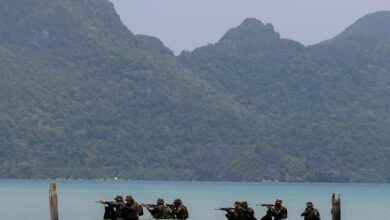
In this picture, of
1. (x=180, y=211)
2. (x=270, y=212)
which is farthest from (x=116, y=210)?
(x=270, y=212)

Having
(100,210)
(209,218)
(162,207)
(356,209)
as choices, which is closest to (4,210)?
(100,210)

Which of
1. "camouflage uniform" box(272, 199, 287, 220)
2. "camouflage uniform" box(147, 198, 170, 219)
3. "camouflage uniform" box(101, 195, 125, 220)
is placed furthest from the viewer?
"camouflage uniform" box(147, 198, 170, 219)

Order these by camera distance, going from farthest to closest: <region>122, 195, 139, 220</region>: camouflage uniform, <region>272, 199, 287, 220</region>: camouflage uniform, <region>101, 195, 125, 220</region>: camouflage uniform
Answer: <region>101, 195, 125, 220</region>: camouflage uniform → <region>272, 199, 287, 220</region>: camouflage uniform → <region>122, 195, 139, 220</region>: camouflage uniform

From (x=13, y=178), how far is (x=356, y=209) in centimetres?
12547

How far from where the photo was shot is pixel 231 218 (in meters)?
32.0

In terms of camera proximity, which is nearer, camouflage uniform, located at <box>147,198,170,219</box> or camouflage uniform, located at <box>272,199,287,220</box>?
camouflage uniform, located at <box>272,199,287,220</box>

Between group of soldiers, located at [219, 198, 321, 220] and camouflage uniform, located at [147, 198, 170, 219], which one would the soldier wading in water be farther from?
group of soldiers, located at [219, 198, 321, 220]

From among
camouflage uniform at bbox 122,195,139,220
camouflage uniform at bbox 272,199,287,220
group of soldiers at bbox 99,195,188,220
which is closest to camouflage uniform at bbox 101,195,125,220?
group of soldiers at bbox 99,195,188,220

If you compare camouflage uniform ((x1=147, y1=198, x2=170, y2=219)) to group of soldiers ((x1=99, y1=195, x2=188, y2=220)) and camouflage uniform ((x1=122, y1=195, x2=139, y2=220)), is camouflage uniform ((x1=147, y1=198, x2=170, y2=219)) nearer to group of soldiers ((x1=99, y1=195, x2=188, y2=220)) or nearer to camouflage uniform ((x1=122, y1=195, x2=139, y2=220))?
group of soldiers ((x1=99, y1=195, x2=188, y2=220))

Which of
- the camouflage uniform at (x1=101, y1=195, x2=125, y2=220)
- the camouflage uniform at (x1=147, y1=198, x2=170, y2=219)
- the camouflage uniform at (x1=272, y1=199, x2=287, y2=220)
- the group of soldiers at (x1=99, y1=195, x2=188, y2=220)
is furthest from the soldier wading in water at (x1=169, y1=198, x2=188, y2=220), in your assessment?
the camouflage uniform at (x1=272, y1=199, x2=287, y2=220)

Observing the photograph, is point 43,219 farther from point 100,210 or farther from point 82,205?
point 82,205

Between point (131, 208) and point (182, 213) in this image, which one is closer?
point (131, 208)

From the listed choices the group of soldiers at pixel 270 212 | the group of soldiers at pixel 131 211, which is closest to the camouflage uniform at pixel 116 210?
the group of soldiers at pixel 131 211

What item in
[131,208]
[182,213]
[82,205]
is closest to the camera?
[131,208]
